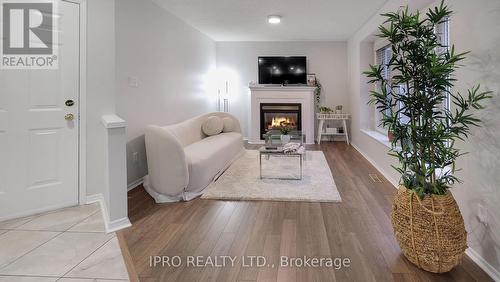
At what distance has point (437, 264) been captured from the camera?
175 centimetres

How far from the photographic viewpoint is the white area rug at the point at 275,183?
3.13m

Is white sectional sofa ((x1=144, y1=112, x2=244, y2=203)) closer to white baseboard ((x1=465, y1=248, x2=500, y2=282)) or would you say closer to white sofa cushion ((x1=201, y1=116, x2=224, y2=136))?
white sofa cushion ((x1=201, y1=116, x2=224, y2=136))

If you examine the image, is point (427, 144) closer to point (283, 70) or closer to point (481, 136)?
point (481, 136)

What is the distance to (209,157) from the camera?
11.5ft

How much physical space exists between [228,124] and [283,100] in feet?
6.63

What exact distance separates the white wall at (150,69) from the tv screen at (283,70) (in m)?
1.89

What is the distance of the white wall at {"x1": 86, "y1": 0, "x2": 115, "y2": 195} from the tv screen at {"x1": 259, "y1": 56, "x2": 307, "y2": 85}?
14.1 feet

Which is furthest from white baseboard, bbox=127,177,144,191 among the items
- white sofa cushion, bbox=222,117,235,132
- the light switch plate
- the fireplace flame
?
the fireplace flame

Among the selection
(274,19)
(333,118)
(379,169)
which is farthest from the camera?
(333,118)

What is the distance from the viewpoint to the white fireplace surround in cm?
667

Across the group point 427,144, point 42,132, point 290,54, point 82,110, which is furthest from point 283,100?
point 427,144

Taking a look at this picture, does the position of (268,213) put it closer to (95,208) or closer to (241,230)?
(241,230)

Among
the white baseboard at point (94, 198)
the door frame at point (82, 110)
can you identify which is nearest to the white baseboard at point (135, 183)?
the white baseboard at point (94, 198)

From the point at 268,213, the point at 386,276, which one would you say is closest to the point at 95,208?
the point at 268,213
